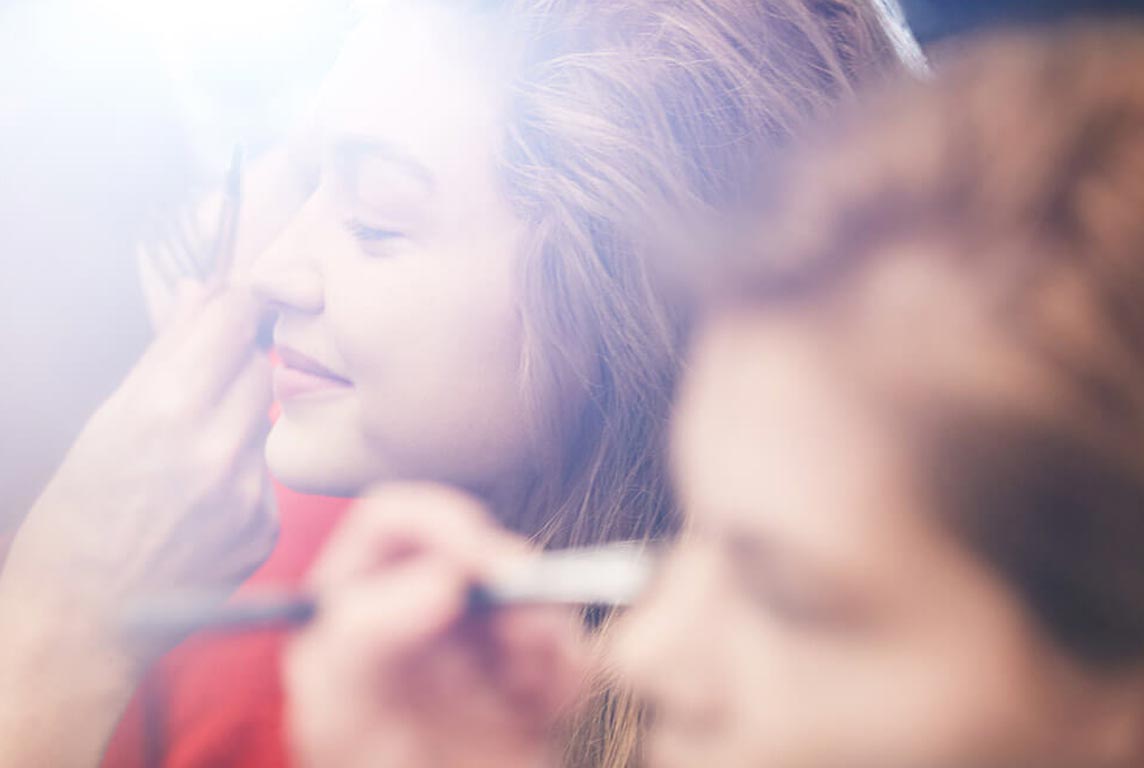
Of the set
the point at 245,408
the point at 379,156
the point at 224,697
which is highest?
the point at 379,156

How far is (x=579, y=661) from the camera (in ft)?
1.38

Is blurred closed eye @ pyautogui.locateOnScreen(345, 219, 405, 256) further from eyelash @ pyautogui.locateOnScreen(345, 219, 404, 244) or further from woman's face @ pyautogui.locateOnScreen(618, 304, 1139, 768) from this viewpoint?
woman's face @ pyautogui.locateOnScreen(618, 304, 1139, 768)

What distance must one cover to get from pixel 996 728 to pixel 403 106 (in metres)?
0.43

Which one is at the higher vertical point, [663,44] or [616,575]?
[663,44]

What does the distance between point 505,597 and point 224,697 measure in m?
0.17

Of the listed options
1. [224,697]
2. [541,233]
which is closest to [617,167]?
[541,233]

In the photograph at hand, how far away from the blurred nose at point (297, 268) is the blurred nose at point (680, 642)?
242 millimetres

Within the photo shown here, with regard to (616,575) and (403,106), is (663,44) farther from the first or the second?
(616,575)

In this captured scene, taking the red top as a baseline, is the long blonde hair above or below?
above

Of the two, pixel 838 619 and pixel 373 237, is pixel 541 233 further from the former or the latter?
pixel 838 619

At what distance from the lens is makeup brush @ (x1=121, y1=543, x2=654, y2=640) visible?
16.4 inches

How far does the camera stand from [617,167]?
0.42 metres

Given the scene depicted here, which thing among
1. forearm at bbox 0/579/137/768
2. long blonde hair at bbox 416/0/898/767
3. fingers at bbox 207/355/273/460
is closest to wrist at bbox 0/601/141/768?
forearm at bbox 0/579/137/768

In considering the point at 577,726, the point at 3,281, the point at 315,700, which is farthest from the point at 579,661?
the point at 3,281
